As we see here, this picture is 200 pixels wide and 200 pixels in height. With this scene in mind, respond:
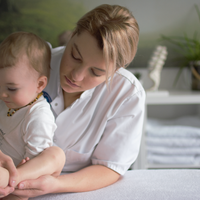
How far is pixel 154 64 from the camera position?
197cm

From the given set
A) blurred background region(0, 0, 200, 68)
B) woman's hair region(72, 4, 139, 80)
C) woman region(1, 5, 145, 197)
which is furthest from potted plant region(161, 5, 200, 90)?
woman's hair region(72, 4, 139, 80)

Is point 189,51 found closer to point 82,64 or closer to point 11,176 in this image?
point 82,64

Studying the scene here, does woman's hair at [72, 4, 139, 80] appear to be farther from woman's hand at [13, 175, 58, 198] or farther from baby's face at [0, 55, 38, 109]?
woman's hand at [13, 175, 58, 198]

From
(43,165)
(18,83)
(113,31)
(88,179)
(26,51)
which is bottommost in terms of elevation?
(88,179)

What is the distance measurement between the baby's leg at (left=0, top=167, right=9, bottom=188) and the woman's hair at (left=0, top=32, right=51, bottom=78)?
0.37m

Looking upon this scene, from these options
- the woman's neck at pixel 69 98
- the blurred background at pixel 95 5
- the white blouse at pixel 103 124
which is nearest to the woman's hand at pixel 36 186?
the white blouse at pixel 103 124

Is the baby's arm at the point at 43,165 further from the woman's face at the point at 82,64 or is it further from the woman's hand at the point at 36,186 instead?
the woman's face at the point at 82,64

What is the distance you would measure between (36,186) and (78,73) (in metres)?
0.42

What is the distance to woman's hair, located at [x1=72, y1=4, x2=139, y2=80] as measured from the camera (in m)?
0.82

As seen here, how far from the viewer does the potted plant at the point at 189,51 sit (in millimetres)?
2076

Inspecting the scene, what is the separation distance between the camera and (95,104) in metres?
1.07

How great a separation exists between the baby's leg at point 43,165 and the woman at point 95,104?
0.07 m

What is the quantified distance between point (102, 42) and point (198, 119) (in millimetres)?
1633

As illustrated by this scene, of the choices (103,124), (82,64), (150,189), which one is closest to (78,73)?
(82,64)
